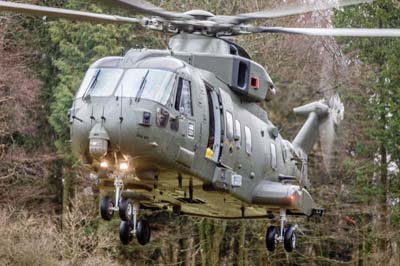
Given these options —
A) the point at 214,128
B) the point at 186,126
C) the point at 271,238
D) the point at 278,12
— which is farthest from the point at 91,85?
the point at 271,238

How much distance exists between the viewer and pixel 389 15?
2441cm

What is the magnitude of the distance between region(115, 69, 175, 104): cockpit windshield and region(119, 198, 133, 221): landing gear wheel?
1.69m

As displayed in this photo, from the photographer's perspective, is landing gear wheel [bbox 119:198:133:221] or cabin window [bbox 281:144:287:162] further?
cabin window [bbox 281:144:287:162]

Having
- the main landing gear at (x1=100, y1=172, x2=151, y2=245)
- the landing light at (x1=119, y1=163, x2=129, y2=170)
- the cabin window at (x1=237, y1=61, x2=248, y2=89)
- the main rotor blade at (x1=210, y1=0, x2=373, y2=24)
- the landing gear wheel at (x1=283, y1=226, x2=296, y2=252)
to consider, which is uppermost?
the main rotor blade at (x1=210, y1=0, x2=373, y2=24)

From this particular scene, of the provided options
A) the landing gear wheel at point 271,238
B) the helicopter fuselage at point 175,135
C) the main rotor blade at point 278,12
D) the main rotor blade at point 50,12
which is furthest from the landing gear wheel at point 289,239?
the main rotor blade at point 50,12

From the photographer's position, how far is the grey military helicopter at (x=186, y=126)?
11.1 meters

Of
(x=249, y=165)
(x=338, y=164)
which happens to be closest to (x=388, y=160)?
(x=338, y=164)

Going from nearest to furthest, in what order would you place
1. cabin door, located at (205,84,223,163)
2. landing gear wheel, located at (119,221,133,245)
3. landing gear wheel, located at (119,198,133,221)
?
landing gear wheel, located at (119,198,133,221)
cabin door, located at (205,84,223,163)
landing gear wheel, located at (119,221,133,245)

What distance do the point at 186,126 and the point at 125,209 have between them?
1446 millimetres

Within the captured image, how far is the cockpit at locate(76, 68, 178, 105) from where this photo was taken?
1122 cm

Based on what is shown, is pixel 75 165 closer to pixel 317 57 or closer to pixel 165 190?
pixel 317 57

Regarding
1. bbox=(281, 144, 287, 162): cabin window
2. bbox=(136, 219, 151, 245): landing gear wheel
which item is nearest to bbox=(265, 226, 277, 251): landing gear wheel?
bbox=(281, 144, 287, 162): cabin window

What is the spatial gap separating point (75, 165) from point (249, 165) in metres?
12.3

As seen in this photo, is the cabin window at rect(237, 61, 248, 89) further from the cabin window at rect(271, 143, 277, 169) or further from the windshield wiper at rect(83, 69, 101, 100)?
the windshield wiper at rect(83, 69, 101, 100)
